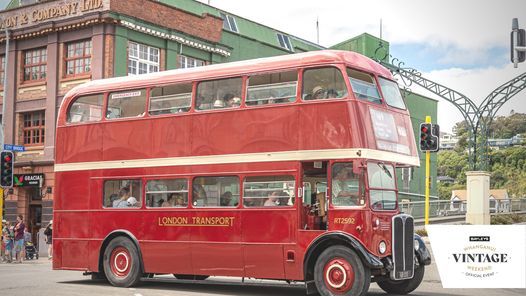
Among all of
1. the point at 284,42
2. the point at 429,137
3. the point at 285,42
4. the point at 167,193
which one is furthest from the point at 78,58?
the point at 167,193

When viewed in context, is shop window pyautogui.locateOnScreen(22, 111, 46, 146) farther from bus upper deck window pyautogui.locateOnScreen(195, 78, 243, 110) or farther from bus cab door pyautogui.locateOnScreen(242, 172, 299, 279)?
bus cab door pyautogui.locateOnScreen(242, 172, 299, 279)

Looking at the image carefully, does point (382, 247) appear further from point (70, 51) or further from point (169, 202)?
point (70, 51)

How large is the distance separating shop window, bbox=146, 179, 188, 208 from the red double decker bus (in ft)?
0.09

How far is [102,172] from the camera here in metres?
17.4

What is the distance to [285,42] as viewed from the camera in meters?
47.9

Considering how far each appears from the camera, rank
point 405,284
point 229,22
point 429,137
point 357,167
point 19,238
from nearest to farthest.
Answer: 1. point 357,167
2. point 405,284
3. point 429,137
4. point 19,238
5. point 229,22

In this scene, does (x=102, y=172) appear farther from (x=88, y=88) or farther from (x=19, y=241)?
(x=19, y=241)

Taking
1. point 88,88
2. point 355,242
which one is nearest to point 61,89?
point 88,88

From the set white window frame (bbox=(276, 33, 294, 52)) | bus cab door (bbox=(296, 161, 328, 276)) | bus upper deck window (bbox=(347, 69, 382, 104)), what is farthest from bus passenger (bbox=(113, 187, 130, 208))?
white window frame (bbox=(276, 33, 294, 52))

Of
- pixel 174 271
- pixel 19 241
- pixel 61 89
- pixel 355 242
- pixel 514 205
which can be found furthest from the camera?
pixel 514 205

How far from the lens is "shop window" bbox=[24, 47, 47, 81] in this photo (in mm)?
36844

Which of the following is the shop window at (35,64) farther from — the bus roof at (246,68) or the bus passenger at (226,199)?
the bus passenger at (226,199)

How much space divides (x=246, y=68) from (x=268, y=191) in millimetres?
2562

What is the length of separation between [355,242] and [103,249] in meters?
6.57
